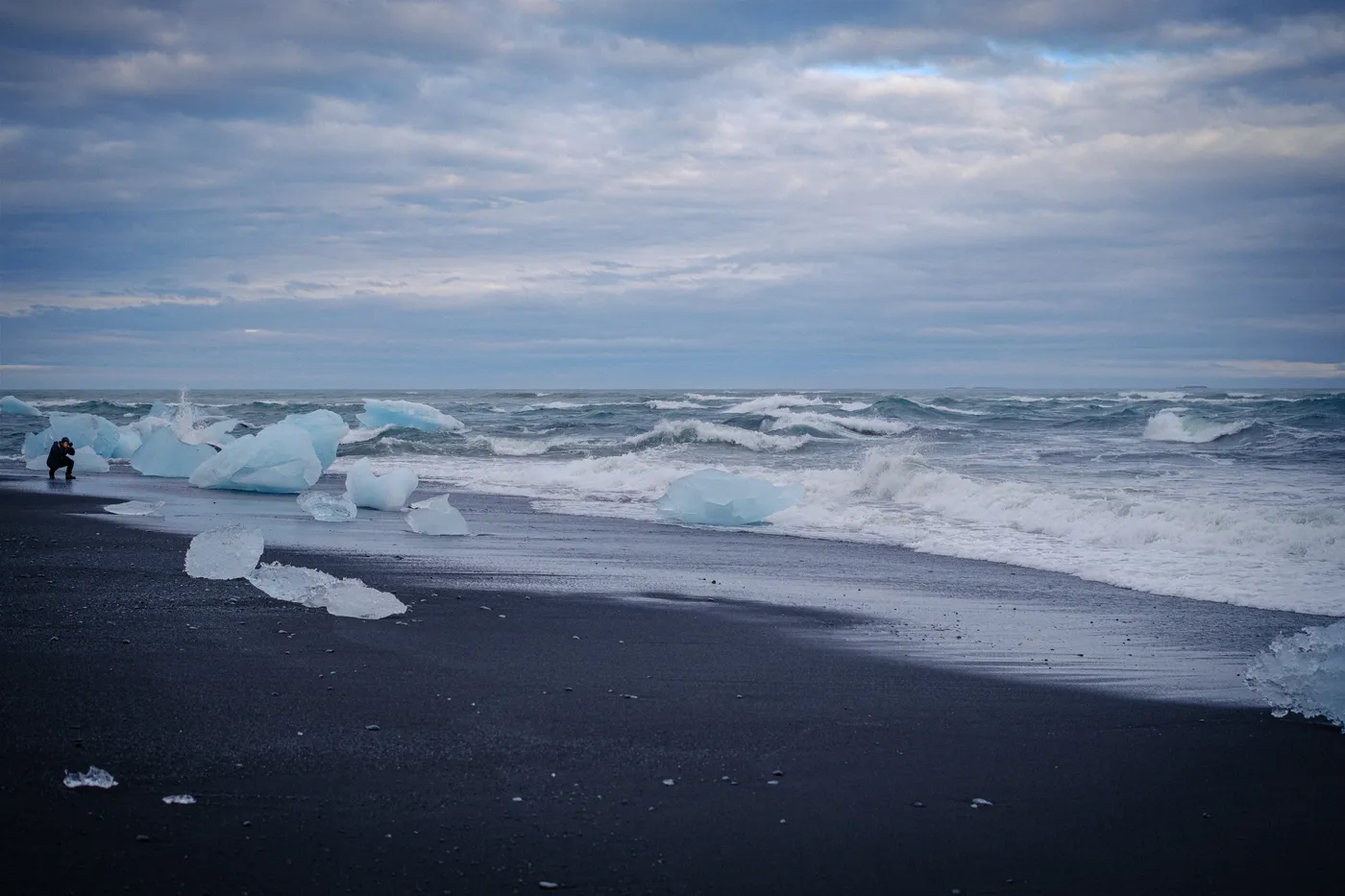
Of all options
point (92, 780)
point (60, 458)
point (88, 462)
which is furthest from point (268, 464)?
point (92, 780)

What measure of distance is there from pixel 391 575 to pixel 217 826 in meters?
4.34

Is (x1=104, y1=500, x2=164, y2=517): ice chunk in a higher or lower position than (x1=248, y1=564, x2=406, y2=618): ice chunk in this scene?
lower

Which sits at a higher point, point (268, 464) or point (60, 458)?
point (268, 464)

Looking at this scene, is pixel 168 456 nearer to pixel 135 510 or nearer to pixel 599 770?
pixel 135 510

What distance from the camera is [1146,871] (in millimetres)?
Answer: 2736

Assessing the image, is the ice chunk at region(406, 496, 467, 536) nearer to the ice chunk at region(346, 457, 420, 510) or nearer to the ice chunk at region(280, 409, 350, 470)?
the ice chunk at region(346, 457, 420, 510)

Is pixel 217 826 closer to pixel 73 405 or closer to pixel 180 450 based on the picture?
pixel 180 450

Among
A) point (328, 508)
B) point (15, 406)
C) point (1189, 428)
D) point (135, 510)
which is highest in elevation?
point (1189, 428)

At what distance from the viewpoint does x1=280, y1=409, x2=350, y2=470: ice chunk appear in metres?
14.2

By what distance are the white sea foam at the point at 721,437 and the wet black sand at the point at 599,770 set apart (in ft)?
59.4

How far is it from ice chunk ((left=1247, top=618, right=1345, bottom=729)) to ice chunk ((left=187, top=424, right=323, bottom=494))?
35.9 ft

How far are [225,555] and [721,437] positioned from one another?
18.6 metres

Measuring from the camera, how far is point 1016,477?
50.0ft

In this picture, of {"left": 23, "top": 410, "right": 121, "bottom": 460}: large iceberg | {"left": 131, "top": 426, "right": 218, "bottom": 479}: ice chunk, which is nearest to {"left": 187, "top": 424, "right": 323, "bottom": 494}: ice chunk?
{"left": 131, "top": 426, "right": 218, "bottom": 479}: ice chunk
